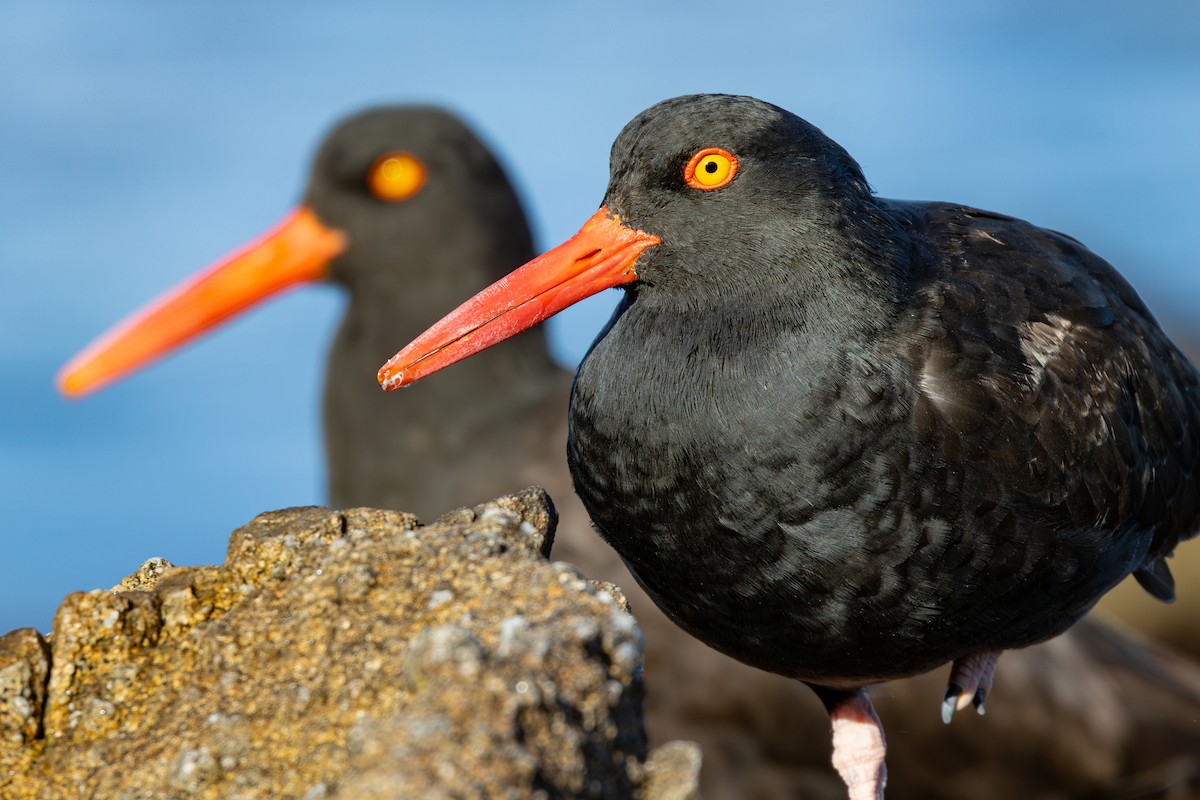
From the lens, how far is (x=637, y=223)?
3.49 metres

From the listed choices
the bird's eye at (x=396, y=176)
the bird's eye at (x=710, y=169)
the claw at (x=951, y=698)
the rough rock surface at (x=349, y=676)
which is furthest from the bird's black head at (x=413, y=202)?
the rough rock surface at (x=349, y=676)

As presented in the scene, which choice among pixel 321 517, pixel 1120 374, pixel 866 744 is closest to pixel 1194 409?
pixel 1120 374

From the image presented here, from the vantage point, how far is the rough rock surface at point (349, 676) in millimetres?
2123

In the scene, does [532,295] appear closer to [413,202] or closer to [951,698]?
[951,698]

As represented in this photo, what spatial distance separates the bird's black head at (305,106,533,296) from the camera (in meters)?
8.00

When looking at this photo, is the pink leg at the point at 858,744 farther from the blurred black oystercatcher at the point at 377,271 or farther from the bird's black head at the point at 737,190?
the blurred black oystercatcher at the point at 377,271

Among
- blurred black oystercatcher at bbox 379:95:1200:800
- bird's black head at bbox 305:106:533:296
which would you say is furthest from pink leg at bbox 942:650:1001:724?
bird's black head at bbox 305:106:533:296

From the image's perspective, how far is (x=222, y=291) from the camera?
813cm

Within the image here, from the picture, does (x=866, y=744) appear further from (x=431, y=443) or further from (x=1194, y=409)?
(x=431, y=443)

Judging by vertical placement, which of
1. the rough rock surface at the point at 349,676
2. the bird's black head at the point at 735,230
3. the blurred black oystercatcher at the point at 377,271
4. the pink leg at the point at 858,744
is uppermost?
the blurred black oystercatcher at the point at 377,271

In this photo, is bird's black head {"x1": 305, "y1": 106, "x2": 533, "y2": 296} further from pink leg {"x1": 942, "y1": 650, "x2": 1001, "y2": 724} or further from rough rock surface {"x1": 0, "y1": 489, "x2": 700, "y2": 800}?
rough rock surface {"x1": 0, "y1": 489, "x2": 700, "y2": 800}

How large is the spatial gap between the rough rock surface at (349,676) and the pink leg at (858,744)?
1.81 m

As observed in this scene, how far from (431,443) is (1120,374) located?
4.48 metres

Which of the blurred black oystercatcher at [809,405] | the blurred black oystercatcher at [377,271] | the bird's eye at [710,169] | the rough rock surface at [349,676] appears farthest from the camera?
the blurred black oystercatcher at [377,271]
